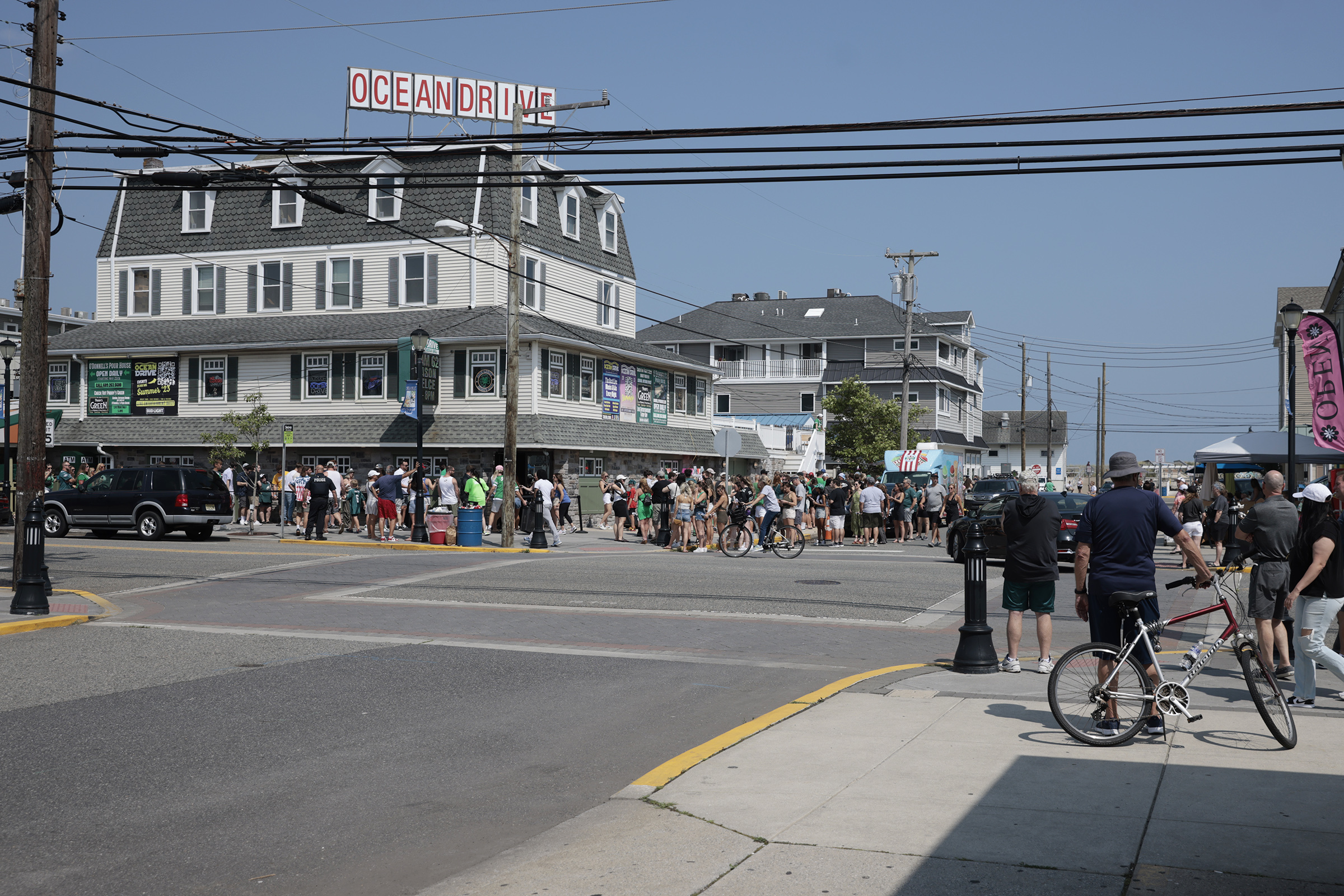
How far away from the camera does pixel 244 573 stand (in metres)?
19.6

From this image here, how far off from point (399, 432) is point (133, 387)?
33.5 ft

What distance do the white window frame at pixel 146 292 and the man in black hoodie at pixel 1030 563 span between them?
1441 inches

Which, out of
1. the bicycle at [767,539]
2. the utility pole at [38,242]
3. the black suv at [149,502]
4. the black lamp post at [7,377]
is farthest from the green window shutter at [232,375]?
the utility pole at [38,242]

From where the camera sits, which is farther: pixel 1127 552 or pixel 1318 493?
pixel 1318 493

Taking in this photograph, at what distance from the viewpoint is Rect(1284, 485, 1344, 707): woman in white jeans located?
8.55 meters

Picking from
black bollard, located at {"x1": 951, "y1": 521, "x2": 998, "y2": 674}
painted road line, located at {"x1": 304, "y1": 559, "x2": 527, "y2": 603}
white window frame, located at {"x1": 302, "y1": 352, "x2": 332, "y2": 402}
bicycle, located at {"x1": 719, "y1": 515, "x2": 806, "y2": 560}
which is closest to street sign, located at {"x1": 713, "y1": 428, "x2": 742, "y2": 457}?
bicycle, located at {"x1": 719, "y1": 515, "x2": 806, "y2": 560}

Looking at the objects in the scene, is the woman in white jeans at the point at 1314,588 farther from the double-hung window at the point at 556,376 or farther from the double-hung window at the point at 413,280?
the double-hung window at the point at 413,280

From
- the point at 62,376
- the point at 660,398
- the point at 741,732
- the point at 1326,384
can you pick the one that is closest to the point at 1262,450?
the point at 1326,384

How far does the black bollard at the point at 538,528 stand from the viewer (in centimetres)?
2602

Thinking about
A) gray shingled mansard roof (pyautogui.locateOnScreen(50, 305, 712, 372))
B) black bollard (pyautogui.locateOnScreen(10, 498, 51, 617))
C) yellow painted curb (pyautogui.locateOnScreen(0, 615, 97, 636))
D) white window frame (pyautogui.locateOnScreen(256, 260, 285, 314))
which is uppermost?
white window frame (pyautogui.locateOnScreen(256, 260, 285, 314))

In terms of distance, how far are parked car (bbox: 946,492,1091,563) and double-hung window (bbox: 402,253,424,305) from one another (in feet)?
63.8

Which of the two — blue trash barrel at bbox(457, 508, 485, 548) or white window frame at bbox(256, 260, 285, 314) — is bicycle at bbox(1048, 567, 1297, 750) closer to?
blue trash barrel at bbox(457, 508, 485, 548)

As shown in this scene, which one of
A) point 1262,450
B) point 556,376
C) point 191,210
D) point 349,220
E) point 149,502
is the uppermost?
point 191,210

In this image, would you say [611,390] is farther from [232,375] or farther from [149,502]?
[149,502]
